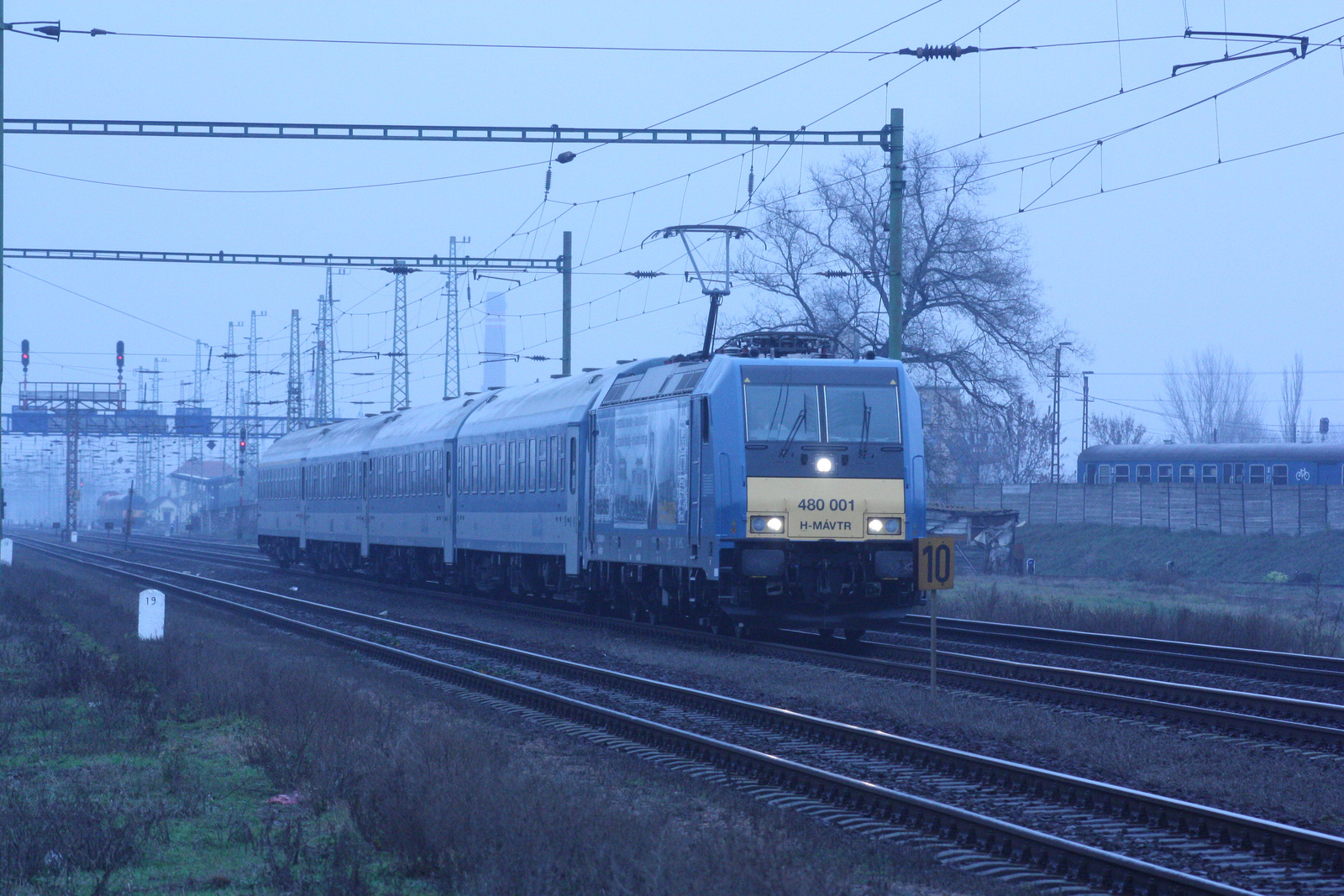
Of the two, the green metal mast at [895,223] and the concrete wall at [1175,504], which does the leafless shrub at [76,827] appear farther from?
the concrete wall at [1175,504]

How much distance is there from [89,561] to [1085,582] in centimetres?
3248

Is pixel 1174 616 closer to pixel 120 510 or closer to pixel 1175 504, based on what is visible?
pixel 1175 504

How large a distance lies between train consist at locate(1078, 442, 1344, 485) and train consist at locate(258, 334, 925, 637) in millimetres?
37023

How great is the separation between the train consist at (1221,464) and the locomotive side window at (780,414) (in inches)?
1604

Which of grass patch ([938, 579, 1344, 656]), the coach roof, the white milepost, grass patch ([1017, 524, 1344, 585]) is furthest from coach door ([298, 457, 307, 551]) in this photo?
the coach roof

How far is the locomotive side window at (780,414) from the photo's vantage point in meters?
18.0

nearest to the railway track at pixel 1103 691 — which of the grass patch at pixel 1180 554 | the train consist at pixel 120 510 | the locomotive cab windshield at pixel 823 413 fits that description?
the locomotive cab windshield at pixel 823 413

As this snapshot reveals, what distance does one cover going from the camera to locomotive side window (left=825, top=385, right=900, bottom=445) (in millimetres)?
18328

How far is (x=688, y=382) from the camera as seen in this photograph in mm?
19016

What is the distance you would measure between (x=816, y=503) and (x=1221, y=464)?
43868 millimetres

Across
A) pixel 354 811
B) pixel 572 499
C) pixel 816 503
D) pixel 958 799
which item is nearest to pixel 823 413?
pixel 816 503

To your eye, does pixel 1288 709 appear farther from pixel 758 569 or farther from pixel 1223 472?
pixel 1223 472

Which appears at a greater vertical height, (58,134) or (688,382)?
(58,134)

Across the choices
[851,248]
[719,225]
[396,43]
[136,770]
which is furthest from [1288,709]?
[851,248]
